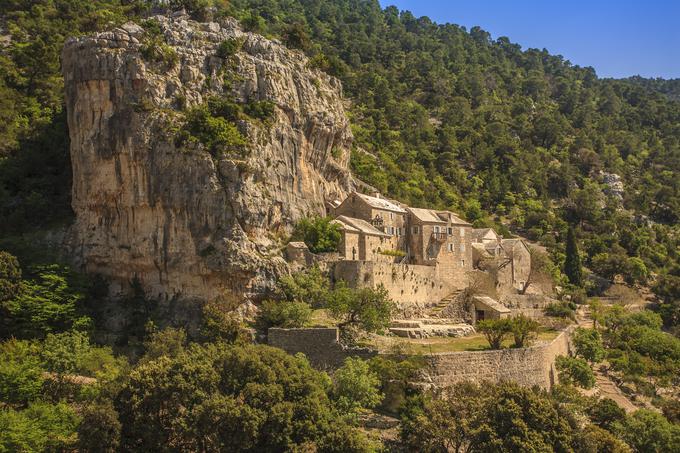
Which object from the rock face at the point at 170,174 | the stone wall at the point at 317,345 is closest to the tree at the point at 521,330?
the stone wall at the point at 317,345

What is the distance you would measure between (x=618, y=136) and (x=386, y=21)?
7253 centimetres

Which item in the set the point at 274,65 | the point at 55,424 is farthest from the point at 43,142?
the point at 55,424

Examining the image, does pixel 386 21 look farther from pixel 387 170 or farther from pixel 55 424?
pixel 55 424

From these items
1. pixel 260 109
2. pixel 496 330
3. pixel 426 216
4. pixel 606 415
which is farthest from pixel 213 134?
pixel 606 415

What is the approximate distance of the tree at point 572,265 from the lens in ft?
274

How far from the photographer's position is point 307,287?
165 feet

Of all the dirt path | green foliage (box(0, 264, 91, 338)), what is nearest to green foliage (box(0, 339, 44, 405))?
green foliage (box(0, 264, 91, 338))

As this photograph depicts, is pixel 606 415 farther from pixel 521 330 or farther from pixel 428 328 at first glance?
pixel 428 328

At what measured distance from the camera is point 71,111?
175 feet

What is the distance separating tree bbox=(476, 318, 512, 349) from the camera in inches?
1929

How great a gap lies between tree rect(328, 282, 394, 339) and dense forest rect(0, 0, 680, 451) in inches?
227

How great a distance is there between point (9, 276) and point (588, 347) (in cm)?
4303

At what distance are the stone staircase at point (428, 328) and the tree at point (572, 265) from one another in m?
31.4

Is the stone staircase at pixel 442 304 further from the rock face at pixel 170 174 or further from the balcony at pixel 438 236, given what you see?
the rock face at pixel 170 174
